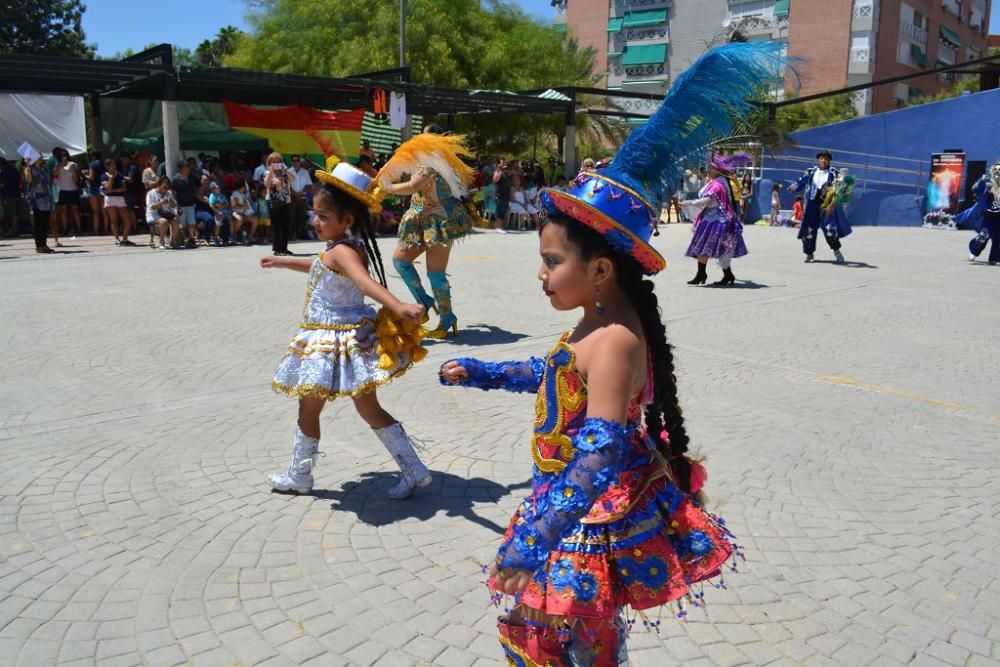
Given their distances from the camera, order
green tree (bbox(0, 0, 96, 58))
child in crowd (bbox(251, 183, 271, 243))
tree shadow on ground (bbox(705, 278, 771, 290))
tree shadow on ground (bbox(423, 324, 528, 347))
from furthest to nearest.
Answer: green tree (bbox(0, 0, 96, 58))
child in crowd (bbox(251, 183, 271, 243))
tree shadow on ground (bbox(705, 278, 771, 290))
tree shadow on ground (bbox(423, 324, 528, 347))

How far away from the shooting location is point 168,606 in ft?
10.5

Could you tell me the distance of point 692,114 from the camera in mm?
2217

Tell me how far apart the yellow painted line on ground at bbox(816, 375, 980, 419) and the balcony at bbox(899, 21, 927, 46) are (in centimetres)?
5701

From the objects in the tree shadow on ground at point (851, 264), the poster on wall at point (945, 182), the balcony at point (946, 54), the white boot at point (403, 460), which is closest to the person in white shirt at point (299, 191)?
the tree shadow on ground at point (851, 264)

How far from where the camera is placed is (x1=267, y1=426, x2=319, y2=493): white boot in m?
4.16

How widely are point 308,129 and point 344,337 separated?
20.5 metres

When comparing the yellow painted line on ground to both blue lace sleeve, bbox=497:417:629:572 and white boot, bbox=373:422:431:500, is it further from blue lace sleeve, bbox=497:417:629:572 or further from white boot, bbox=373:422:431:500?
blue lace sleeve, bbox=497:417:629:572

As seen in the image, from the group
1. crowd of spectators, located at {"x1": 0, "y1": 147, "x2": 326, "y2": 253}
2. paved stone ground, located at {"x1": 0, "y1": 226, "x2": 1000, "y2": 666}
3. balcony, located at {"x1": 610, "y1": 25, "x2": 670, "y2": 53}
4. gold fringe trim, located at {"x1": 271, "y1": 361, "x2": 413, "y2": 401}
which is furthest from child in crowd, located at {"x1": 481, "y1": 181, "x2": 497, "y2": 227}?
balcony, located at {"x1": 610, "y1": 25, "x2": 670, "y2": 53}

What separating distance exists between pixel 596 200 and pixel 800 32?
194ft

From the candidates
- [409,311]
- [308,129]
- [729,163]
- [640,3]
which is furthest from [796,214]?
[640,3]

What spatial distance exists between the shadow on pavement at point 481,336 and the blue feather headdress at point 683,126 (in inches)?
218

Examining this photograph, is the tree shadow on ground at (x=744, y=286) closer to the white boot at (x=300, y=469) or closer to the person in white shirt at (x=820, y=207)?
the person in white shirt at (x=820, y=207)

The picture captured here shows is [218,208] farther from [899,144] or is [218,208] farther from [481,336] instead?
[899,144]

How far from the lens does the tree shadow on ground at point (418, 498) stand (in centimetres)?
404
